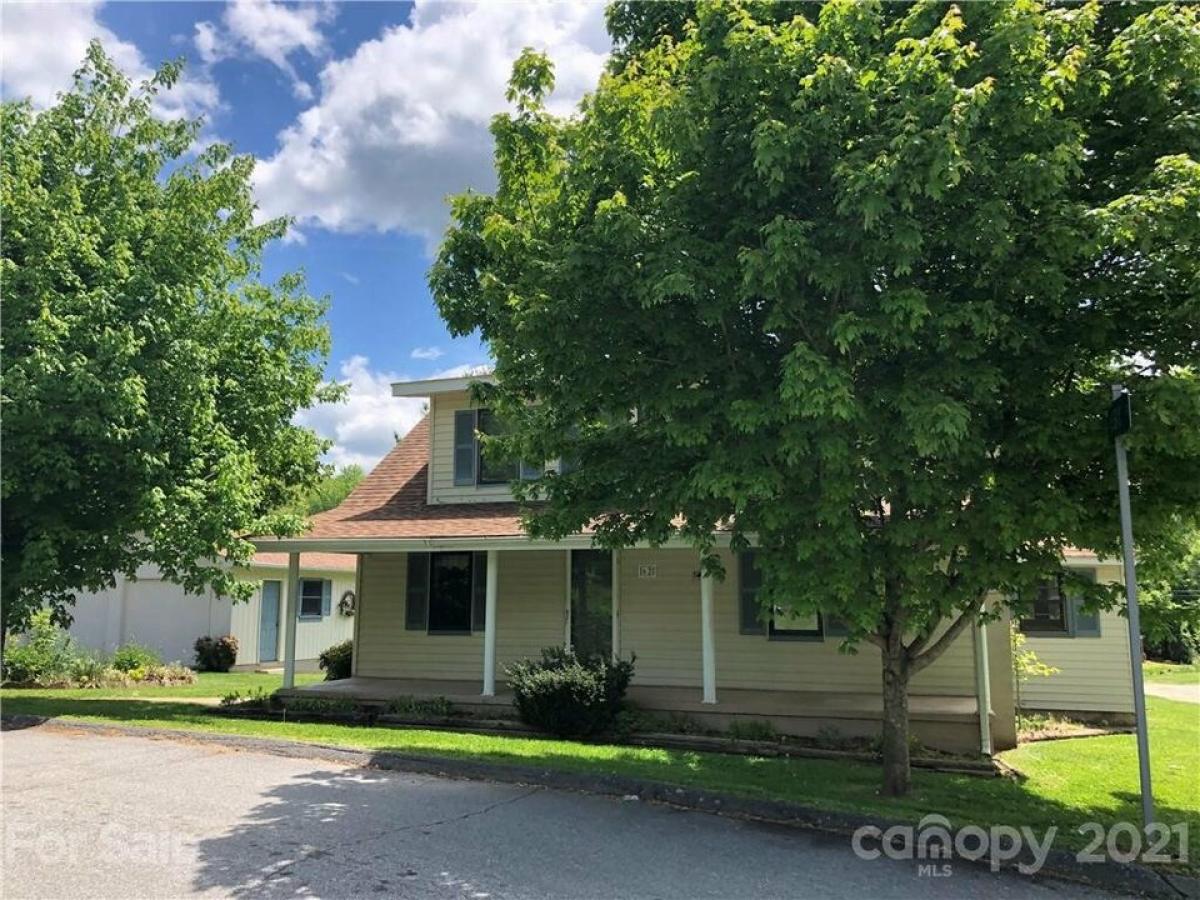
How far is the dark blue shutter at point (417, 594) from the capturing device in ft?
49.6

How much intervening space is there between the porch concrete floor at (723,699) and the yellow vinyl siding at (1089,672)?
10.6 ft

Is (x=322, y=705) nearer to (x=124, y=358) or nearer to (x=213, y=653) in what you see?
(x=124, y=358)

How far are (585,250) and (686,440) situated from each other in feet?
5.36

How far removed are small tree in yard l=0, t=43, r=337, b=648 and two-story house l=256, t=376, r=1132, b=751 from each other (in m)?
2.07

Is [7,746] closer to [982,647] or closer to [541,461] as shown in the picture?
[541,461]

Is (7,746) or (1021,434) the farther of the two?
(7,746)

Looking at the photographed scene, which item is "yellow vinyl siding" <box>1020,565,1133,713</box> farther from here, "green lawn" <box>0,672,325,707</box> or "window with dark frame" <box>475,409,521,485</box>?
"green lawn" <box>0,672,325,707</box>

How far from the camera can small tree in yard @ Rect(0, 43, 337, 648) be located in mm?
11008

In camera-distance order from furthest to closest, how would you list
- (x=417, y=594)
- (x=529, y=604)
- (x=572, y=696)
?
1. (x=417, y=594)
2. (x=529, y=604)
3. (x=572, y=696)

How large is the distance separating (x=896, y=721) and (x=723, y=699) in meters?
4.70

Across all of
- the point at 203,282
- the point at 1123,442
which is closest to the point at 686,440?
the point at 1123,442

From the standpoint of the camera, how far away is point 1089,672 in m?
14.2

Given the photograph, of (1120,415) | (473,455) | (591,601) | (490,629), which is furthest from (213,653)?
(1120,415)

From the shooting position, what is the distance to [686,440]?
251 inches
